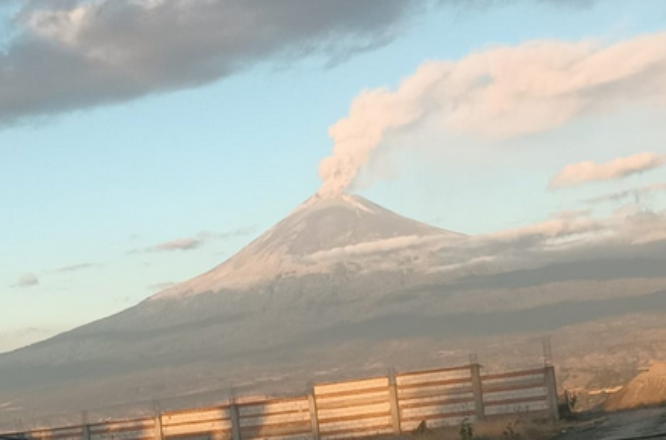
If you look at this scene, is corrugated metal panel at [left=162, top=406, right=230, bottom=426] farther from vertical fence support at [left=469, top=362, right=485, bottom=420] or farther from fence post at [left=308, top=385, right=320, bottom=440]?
vertical fence support at [left=469, top=362, right=485, bottom=420]

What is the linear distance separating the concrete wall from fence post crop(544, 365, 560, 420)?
0.04m

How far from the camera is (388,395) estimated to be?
52.5 metres

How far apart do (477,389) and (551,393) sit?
307 centimetres

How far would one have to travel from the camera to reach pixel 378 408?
5266 cm

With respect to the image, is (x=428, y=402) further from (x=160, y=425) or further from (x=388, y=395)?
(x=160, y=425)

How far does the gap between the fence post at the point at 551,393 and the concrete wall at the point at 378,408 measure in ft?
0.13

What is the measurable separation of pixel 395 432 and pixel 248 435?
7.09 meters

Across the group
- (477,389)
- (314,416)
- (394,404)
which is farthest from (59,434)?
(477,389)

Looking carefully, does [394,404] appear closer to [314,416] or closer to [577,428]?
[314,416]

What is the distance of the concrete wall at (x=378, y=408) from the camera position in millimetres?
50719

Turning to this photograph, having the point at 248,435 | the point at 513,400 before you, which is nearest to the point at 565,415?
the point at 513,400

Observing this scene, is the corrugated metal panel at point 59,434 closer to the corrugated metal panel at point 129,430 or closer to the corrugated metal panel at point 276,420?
the corrugated metal panel at point 129,430

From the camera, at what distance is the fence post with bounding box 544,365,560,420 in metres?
50.1

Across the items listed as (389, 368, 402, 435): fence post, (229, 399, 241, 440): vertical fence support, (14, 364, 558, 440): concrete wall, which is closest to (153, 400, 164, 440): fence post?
(14, 364, 558, 440): concrete wall
